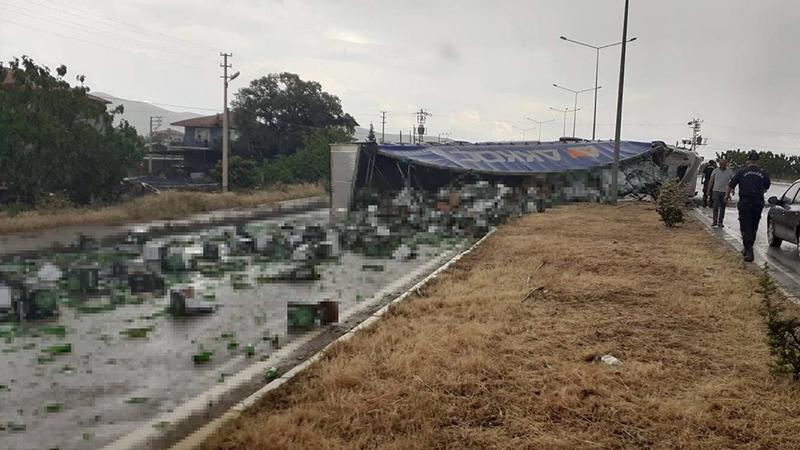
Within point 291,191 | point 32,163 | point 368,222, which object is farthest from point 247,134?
point 368,222

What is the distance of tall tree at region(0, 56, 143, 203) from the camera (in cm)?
2389

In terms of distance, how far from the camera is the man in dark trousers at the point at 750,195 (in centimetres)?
1000

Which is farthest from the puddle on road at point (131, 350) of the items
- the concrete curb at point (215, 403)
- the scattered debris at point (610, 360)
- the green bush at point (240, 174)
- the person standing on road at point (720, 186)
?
the green bush at point (240, 174)

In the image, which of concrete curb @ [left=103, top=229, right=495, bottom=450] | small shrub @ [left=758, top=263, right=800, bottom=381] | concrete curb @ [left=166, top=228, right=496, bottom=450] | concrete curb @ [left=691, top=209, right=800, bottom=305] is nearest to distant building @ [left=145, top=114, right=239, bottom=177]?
concrete curb @ [left=691, top=209, right=800, bottom=305]

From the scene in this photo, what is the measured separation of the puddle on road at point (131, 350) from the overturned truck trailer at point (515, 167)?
10651 mm

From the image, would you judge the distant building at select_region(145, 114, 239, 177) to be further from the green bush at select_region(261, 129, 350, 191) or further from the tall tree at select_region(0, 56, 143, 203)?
the tall tree at select_region(0, 56, 143, 203)

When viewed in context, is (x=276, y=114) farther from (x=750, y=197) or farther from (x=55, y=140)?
(x=750, y=197)

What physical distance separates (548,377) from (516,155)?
21.4 m

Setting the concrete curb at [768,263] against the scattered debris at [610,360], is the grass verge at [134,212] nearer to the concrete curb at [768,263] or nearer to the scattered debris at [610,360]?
the concrete curb at [768,263]

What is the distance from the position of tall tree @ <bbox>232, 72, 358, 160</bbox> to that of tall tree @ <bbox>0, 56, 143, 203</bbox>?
87.1ft

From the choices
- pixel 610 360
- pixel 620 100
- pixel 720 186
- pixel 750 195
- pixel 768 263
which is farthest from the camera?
pixel 620 100

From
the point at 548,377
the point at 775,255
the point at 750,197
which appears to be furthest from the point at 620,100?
the point at 548,377

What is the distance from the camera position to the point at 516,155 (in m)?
25.4

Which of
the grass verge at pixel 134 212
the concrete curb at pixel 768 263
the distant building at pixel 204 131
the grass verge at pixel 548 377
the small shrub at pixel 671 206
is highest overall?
the distant building at pixel 204 131
